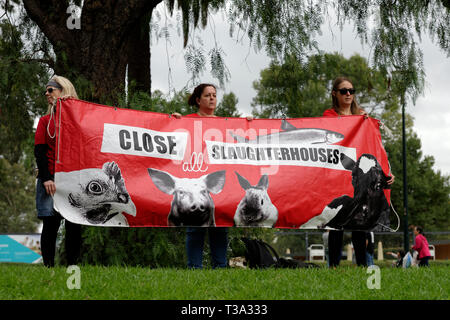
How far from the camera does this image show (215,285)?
430cm

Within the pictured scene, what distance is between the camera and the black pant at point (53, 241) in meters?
5.33

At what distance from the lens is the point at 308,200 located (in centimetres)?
604

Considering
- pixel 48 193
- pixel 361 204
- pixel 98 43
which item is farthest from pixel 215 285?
pixel 98 43

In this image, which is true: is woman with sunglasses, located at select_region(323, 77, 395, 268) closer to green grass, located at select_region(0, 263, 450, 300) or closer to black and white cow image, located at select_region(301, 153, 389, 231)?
black and white cow image, located at select_region(301, 153, 389, 231)

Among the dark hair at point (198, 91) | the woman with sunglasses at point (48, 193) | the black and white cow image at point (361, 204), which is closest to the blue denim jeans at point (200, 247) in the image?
the black and white cow image at point (361, 204)

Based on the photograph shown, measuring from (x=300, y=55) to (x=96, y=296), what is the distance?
5.38 meters

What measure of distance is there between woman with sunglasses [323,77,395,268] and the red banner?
0.40 feet

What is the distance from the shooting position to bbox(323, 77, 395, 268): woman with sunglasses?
598 cm

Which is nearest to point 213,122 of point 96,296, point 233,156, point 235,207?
point 233,156

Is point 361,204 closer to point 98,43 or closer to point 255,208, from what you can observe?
point 255,208

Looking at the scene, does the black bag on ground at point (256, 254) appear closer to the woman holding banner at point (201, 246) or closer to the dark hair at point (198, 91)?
the woman holding banner at point (201, 246)

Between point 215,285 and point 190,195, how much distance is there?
1692mm

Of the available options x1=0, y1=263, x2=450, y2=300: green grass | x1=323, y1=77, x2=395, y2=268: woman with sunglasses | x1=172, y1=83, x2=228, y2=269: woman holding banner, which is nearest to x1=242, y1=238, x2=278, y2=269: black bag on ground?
x1=323, y1=77, x2=395, y2=268: woman with sunglasses

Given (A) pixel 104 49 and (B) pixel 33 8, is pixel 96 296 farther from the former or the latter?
(B) pixel 33 8
